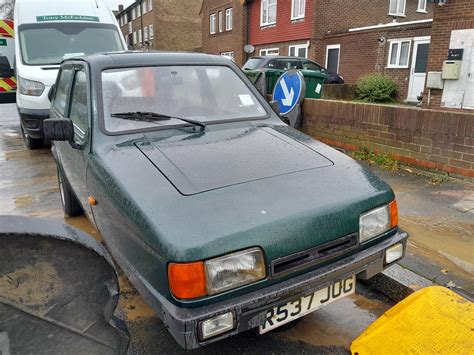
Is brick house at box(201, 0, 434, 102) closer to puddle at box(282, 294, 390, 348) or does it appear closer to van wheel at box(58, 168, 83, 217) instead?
van wheel at box(58, 168, 83, 217)

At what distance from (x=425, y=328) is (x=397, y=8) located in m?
24.4

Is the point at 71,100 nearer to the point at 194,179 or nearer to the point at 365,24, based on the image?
the point at 194,179

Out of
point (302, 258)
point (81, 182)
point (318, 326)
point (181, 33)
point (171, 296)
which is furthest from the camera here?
point (181, 33)

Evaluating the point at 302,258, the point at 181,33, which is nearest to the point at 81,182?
the point at 302,258

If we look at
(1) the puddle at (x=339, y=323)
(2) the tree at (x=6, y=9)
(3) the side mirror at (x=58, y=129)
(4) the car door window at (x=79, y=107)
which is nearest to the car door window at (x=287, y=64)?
(4) the car door window at (x=79, y=107)

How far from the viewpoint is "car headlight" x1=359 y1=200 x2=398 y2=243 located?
2.30 m

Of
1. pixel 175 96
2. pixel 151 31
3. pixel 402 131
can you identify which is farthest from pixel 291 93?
pixel 151 31

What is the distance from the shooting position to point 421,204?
462 centimetres

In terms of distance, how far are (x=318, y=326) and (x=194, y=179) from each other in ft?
4.53

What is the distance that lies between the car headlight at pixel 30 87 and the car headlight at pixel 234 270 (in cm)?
631

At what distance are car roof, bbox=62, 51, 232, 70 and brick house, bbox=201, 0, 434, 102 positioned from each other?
48.3 feet

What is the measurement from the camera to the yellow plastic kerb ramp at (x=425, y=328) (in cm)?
212

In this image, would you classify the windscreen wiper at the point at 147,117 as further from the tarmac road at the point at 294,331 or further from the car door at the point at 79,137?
the tarmac road at the point at 294,331

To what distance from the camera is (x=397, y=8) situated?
22.9 metres
